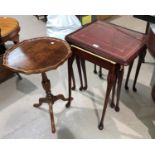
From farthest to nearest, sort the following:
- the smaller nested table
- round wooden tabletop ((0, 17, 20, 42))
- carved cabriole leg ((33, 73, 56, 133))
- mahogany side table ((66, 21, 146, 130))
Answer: round wooden tabletop ((0, 17, 20, 42))
carved cabriole leg ((33, 73, 56, 133))
mahogany side table ((66, 21, 146, 130))
the smaller nested table

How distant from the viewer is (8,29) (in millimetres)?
2049

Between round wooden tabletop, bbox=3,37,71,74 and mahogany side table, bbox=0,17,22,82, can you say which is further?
mahogany side table, bbox=0,17,22,82

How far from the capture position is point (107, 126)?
5.89ft

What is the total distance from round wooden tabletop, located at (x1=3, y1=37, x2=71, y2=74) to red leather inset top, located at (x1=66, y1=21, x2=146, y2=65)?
138 millimetres

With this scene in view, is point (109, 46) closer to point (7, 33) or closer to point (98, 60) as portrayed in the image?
point (98, 60)

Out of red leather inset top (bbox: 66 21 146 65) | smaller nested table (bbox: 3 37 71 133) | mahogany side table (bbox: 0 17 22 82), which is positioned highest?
red leather inset top (bbox: 66 21 146 65)

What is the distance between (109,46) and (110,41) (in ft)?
0.25

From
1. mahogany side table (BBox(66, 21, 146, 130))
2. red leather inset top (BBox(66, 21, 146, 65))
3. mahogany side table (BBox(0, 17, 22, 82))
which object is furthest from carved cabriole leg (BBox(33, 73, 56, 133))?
mahogany side table (BBox(0, 17, 22, 82))

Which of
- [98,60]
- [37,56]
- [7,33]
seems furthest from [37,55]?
[7,33]

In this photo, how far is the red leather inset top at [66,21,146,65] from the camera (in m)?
1.40

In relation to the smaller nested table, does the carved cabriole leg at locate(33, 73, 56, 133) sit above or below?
below

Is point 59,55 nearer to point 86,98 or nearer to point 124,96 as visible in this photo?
point 86,98

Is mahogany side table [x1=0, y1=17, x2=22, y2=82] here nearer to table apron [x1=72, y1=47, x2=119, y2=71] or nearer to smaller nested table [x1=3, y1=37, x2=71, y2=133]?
smaller nested table [x1=3, y1=37, x2=71, y2=133]

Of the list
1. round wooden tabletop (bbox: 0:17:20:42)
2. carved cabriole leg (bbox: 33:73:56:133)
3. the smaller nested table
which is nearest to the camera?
the smaller nested table
